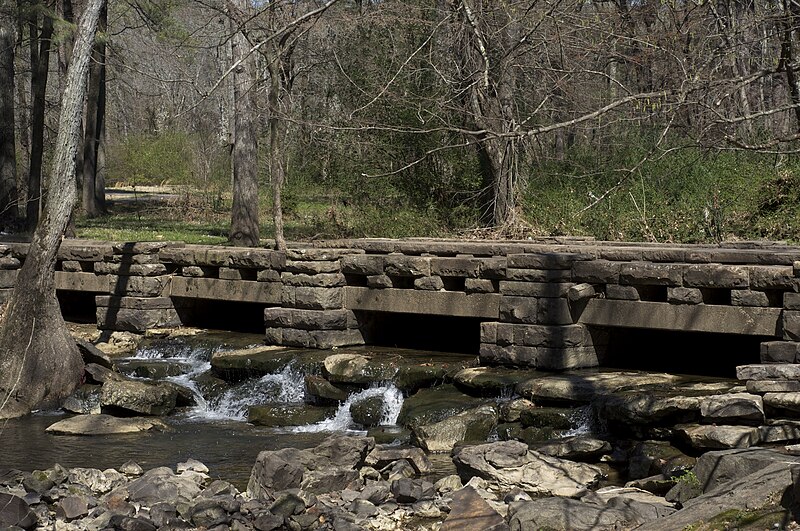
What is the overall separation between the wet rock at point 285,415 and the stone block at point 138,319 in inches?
168

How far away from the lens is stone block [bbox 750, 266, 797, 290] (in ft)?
32.2

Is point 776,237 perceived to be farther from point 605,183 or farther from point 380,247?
point 380,247

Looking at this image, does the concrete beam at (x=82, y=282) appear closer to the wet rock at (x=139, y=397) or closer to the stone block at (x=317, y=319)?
the stone block at (x=317, y=319)

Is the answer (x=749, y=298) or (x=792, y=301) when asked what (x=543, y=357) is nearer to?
(x=749, y=298)

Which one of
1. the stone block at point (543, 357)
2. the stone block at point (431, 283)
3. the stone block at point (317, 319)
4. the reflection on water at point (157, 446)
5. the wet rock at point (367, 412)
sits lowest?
the reflection on water at point (157, 446)

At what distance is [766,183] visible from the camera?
15969 millimetres

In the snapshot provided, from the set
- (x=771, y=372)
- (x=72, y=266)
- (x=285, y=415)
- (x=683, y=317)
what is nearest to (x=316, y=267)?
(x=285, y=415)

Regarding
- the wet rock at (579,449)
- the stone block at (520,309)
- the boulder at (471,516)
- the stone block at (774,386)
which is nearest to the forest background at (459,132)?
the stone block at (520,309)

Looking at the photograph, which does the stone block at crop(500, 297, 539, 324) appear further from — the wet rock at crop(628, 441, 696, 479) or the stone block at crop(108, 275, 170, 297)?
the stone block at crop(108, 275, 170, 297)

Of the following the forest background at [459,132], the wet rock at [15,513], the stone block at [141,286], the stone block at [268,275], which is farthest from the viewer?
the forest background at [459,132]

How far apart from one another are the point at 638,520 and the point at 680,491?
62cm

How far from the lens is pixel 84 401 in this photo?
480 inches

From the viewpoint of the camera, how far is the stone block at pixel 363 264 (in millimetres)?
12828

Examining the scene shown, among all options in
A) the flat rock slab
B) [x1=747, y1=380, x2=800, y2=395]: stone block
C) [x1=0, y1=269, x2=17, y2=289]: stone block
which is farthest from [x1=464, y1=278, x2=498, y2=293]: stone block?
[x1=0, y1=269, x2=17, y2=289]: stone block
